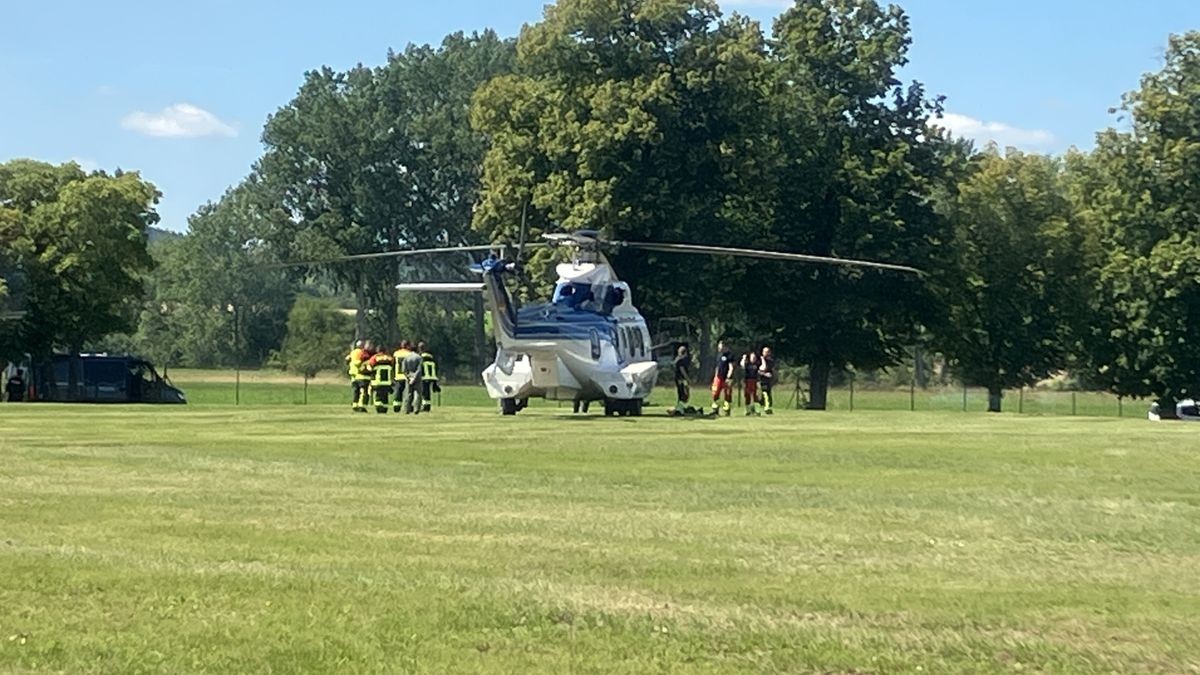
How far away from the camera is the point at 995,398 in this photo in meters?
74.9

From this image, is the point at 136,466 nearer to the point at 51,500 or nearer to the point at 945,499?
the point at 51,500

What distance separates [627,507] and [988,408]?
59.2 metres

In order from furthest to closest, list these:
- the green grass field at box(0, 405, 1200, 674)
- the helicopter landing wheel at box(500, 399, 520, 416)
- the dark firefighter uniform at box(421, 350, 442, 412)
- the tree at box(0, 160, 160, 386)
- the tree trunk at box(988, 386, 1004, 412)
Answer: the tree trunk at box(988, 386, 1004, 412) → the tree at box(0, 160, 160, 386) → the dark firefighter uniform at box(421, 350, 442, 412) → the helicopter landing wheel at box(500, 399, 520, 416) → the green grass field at box(0, 405, 1200, 674)

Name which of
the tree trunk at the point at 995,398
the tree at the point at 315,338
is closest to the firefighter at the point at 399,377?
the tree trunk at the point at 995,398

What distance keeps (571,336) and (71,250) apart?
30.3 m

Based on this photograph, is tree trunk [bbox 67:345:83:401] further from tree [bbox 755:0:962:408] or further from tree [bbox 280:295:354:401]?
tree [bbox 280:295:354:401]

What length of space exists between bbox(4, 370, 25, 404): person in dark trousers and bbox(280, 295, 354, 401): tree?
41734mm

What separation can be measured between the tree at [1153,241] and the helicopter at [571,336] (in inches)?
1055

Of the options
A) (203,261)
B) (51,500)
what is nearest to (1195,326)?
(51,500)

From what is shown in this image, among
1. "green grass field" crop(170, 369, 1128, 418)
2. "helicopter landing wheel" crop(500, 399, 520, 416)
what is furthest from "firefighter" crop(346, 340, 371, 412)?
"green grass field" crop(170, 369, 1128, 418)

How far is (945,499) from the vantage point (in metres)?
18.8

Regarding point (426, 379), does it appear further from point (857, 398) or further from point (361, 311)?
point (361, 311)

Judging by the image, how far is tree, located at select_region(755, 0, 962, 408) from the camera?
67.3m

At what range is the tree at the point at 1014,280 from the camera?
74125mm
